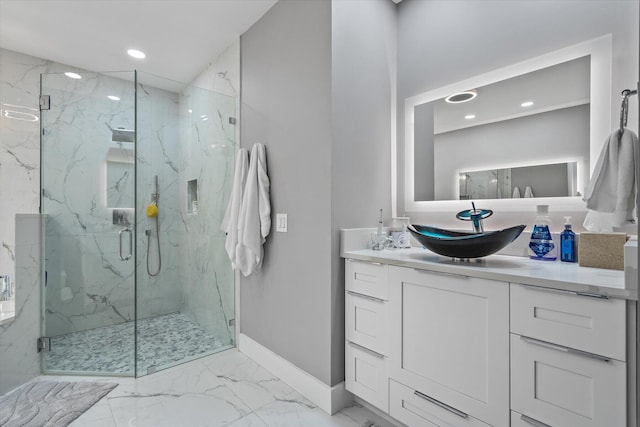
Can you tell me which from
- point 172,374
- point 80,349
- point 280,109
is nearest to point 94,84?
point 280,109

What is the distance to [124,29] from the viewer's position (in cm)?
245

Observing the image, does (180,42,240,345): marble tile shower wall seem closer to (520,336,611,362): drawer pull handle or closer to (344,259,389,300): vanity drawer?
(344,259,389,300): vanity drawer

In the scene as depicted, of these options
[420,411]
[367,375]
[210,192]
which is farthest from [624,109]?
[210,192]

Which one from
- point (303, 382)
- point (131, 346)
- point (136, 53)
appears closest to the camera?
point (303, 382)

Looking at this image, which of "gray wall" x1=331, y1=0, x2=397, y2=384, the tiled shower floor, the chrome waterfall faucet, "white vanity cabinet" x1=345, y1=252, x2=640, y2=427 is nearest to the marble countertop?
"white vanity cabinet" x1=345, y1=252, x2=640, y2=427

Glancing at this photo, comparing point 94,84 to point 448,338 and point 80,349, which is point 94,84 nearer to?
point 80,349

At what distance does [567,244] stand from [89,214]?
334cm

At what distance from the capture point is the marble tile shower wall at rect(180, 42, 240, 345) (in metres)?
2.62

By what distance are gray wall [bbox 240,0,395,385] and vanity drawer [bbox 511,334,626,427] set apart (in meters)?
0.91

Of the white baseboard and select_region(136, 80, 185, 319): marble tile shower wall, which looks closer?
the white baseboard

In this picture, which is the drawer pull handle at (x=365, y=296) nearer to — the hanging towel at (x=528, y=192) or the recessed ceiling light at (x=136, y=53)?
the hanging towel at (x=528, y=192)

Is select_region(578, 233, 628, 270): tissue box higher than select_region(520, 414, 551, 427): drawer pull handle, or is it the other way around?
select_region(578, 233, 628, 270): tissue box

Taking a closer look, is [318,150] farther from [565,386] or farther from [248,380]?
→ [248,380]

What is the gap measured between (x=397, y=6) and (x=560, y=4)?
106cm
